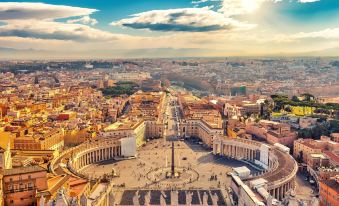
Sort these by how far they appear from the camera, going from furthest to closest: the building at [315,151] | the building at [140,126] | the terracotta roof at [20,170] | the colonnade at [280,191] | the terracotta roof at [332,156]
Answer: the building at [140,126] < the building at [315,151] < the terracotta roof at [332,156] < the colonnade at [280,191] < the terracotta roof at [20,170]

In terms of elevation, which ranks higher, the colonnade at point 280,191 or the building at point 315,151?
the building at point 315,151

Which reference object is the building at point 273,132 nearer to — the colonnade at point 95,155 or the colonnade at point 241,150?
the colonnade at point 241,150

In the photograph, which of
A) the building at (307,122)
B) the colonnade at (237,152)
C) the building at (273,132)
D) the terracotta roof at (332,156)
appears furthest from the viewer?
the building at (307,122)

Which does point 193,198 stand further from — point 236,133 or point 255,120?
point 255,120

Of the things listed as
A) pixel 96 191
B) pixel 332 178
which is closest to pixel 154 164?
pixel 96 191

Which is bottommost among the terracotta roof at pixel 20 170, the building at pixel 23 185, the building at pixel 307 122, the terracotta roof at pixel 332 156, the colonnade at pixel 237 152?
the colonnade at pixel 237 152

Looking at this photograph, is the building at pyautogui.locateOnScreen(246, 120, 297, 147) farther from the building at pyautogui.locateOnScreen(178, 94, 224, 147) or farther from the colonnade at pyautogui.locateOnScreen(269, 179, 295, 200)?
the colonnade at pyautogui.locateOnScreen(269, 179, 295, 200)

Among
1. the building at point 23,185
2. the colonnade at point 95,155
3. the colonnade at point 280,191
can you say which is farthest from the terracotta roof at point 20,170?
the colonnade at point 280,191
